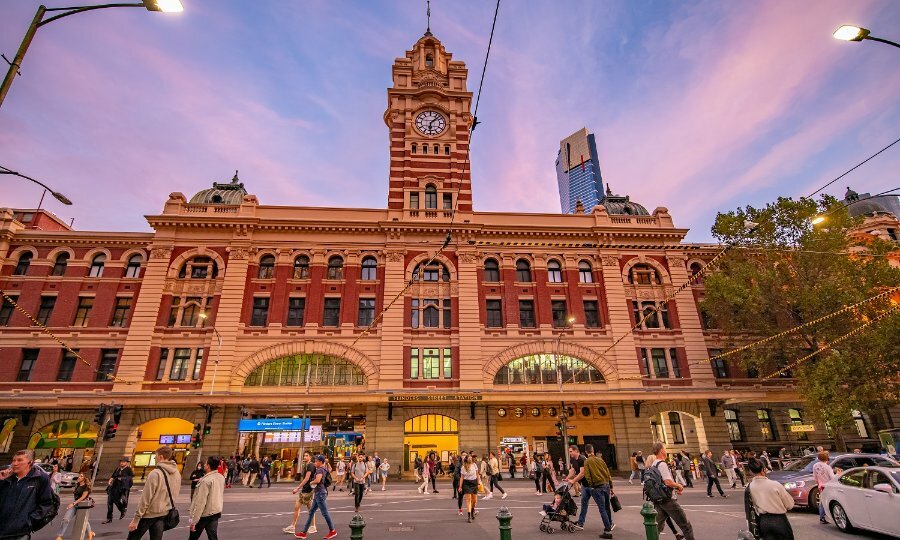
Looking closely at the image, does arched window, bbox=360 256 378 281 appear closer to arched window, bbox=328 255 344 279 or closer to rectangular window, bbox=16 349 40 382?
arched window, bbox=328 255 344 279

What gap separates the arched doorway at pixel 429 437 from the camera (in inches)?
1142

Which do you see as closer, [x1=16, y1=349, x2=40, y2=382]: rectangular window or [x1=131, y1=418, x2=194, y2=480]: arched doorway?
[x1=131, y1=418, x2=194, y2=480]: arched doorway

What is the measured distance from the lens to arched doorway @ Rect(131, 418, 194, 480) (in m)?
27.8

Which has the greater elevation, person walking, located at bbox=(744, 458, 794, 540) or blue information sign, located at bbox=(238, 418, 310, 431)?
blue information sign, located at bbox=(238, 418, 310, 431)

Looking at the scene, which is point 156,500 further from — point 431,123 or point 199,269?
point 431,123

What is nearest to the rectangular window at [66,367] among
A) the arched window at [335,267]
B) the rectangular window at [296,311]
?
the rectangular window at [296,311]

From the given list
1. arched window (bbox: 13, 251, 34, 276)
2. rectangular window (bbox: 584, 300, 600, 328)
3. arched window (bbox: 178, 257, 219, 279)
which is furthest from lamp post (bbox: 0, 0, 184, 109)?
arched window (bbox: 13, 251, 34, 276)

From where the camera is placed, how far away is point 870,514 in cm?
991

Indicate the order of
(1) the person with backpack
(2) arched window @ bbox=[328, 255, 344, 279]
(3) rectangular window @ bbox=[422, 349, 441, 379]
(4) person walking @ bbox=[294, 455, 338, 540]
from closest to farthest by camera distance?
1. (1) the person with backpack
2. (4) person walking @ bbox=[294, 455, 338, 540]
3. (3) rectangular window @ bbox=[422, 349, 441, 379]
4. (2) arched window @ bbox=[328, 255, 344, 279]

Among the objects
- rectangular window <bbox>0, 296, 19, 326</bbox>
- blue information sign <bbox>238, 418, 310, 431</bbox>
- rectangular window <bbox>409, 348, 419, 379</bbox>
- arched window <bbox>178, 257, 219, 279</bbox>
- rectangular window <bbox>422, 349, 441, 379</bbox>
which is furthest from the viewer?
arched window <bbox>178, 257, 219, 279</bbox>

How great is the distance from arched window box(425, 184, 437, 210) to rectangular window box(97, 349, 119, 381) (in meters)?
23.7

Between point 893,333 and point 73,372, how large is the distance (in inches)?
1865

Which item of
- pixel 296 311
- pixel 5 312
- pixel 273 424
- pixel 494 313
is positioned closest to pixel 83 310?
pixel 5 312

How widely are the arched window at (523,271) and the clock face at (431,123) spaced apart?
13.8 m
